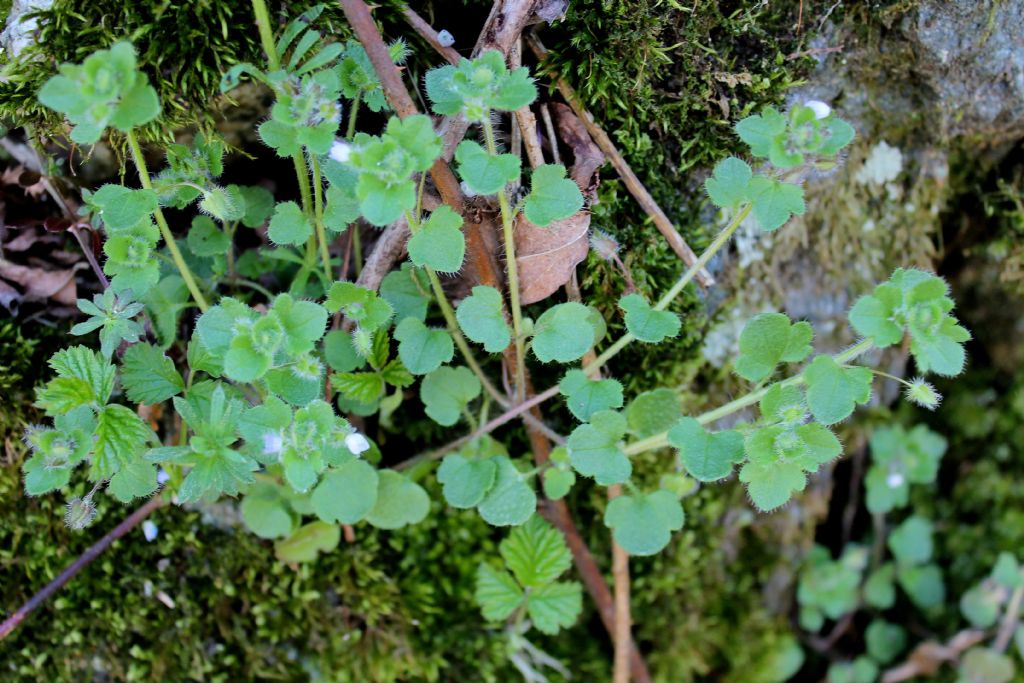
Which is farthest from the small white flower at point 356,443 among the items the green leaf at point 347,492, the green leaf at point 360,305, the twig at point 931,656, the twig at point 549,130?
the twig at point 931,656

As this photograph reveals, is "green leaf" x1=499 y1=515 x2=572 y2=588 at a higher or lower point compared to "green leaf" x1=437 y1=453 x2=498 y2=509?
lower

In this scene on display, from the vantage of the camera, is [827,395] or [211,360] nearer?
[827,395]

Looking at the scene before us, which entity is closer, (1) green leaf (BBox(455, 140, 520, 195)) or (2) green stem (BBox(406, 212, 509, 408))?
(1) green leaf (BBox(455, 140, 520, 195))

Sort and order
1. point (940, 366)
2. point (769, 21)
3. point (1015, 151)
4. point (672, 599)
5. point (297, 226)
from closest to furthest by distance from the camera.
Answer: point (940, 366)
point (297, 226)
point (769, 21)
point (1015, 151)
point (672, 599)

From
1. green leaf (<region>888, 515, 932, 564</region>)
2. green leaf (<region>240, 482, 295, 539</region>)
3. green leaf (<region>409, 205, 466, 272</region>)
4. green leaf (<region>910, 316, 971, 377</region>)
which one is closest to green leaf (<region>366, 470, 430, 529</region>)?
green leaf (<region>240, 482, 295, 539</region>)

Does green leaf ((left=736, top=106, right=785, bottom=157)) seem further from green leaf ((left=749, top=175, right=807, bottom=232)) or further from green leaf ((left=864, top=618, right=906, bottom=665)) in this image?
green leaf ((left=864, top=618, right=906, bottom=665))

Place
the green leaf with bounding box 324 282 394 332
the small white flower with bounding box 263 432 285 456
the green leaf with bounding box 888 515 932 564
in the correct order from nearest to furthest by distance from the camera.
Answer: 1. the small white flower with bounding box 263 432 285 456
2. the green leaf with bounding box 324 282 394 332
3. the green leaf with bounding box 888 515 932 564

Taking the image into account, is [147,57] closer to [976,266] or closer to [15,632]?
[15,632]

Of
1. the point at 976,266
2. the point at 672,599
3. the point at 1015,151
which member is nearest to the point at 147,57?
the point at 672,599

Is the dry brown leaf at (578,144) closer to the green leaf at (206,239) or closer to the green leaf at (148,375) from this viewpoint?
the green leaf at (206,239)
